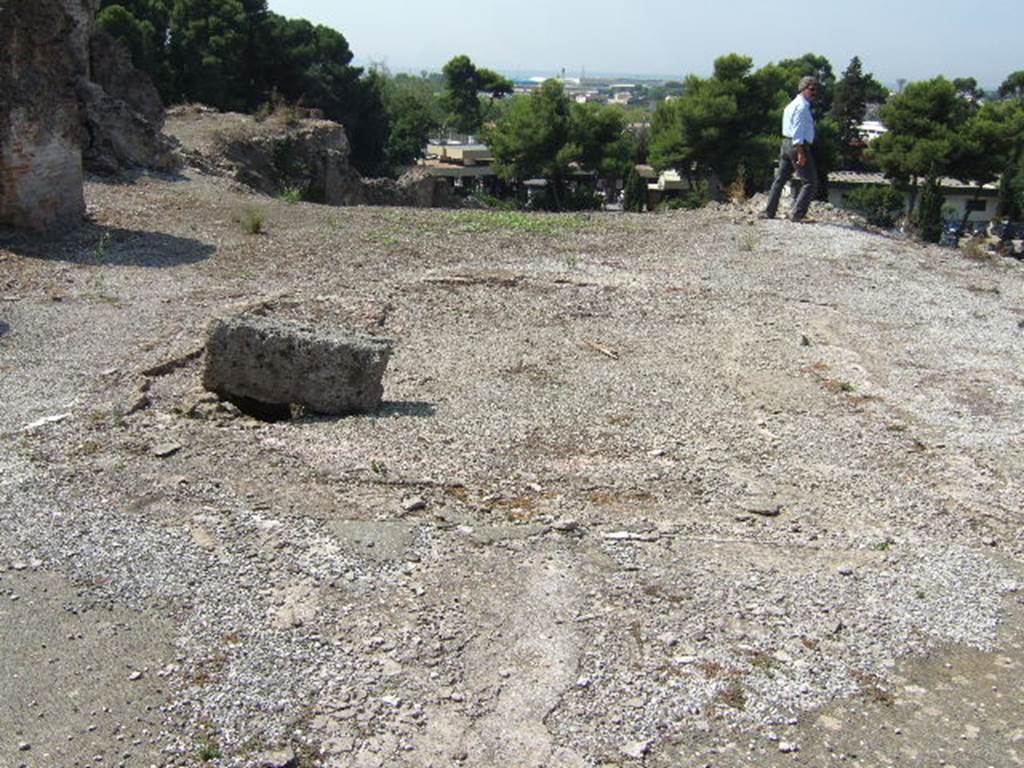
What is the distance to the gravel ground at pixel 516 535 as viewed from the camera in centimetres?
425

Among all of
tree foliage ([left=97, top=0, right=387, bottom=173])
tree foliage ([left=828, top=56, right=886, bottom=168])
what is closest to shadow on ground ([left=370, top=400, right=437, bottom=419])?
tree foliage ([left=97, top=0, right=387, bottom=173])

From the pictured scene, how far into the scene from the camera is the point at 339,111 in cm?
3744

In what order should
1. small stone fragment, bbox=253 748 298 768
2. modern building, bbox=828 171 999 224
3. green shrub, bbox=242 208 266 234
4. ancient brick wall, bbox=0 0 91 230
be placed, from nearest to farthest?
small stone fragment, bbox=253 748 298 768 < ancient brick wall, bbox=0 0 91 230 < green shrub, bbox=242 208 266 234 < modern building, bbox=828 171 999 224

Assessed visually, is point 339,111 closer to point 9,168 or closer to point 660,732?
point 9,168

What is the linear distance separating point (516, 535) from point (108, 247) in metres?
7.82

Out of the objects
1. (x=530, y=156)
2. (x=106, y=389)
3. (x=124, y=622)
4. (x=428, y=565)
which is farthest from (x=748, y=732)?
(x=530, y=156)

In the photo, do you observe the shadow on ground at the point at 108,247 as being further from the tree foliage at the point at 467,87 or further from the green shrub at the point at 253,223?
the tree foliage at the point at 467,87

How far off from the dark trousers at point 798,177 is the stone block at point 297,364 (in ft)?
26.3

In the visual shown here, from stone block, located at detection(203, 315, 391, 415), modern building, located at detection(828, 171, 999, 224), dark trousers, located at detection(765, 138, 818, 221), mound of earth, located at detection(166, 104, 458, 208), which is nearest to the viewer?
stone block, located at detection(203, 315, 391, 415)

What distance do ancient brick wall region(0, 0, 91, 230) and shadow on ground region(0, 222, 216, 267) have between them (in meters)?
0.26

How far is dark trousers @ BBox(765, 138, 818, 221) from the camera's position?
535 inches

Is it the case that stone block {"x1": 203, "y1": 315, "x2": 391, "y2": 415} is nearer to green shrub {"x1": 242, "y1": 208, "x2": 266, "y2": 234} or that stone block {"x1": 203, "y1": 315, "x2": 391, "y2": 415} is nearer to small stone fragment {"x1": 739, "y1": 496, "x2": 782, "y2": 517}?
small stone fragment {"x1": 739, "y1": 496, "x2": 782, "y2": 517}

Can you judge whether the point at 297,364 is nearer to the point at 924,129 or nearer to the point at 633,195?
the point at 633,195

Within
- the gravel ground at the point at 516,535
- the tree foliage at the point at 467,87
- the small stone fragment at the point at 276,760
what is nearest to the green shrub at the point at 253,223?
the gravel ground at the point at 516,535
